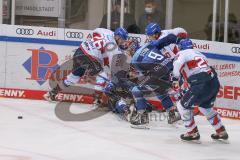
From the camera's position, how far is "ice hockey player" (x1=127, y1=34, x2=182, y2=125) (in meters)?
8.67

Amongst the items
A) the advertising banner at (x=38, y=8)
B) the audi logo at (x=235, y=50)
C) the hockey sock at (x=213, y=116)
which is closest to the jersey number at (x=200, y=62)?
the hockey sock at (x=213, y=116)

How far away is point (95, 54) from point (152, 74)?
107 centimetres

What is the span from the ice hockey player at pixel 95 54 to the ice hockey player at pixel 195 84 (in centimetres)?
188

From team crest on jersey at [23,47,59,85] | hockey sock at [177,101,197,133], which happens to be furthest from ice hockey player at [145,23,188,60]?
team crest on jersey at [23,47,59,85]

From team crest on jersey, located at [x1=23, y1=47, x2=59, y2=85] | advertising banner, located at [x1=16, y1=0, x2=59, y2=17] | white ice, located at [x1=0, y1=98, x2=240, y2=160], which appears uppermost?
advertising banner, located at [x1=16, y1=0, x2=59, y2=17]

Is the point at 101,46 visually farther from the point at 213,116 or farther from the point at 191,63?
the point at 213,116

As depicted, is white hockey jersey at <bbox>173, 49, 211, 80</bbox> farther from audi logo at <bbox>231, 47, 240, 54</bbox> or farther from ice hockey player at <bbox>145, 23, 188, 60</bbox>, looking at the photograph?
audi logo at <bbox>231, 47, 240, 54</bbox>

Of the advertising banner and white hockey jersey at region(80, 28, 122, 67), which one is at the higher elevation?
the advertising banner

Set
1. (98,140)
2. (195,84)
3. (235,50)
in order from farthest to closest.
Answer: (235,50) → (98,140) → (195,84)

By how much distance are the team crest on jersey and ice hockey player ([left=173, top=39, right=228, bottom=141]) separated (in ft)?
9.69

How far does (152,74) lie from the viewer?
29.2 feet

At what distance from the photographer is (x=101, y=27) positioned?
10.4 metres

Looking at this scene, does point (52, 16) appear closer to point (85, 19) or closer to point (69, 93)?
point (85, 19)

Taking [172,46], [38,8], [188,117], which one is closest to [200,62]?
[188,117]
